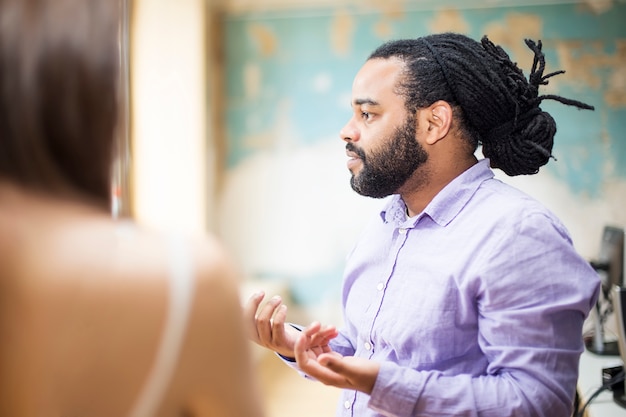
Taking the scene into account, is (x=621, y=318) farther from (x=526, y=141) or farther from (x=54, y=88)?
(x=54, y=88)

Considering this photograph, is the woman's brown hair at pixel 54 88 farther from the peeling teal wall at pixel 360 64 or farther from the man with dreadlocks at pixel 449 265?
the peeling teal wall at pixel 360 64

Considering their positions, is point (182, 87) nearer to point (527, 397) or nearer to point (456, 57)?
point (456, 57)

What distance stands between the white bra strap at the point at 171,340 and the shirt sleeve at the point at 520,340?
507 mm

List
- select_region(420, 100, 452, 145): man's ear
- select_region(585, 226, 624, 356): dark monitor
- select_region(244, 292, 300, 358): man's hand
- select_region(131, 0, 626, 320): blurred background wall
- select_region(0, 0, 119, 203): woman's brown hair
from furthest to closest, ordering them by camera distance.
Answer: select_region(131, 0, 626, 320): blurred background wall < select_region(585, 226, 624, 356): dark monitor < select_region(420, 100, 452, 145): man's ear < select_region(244, 292, 300, 358): man's hand < select_region(0, 0, 119, 203): woman's brown hair

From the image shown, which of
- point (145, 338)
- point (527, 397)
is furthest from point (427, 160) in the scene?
point (145, 338)

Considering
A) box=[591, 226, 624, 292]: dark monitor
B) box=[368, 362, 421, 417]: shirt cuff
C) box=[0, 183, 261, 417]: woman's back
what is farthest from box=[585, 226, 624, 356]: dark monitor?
box=[0, 183, 261, 417]: woman's back

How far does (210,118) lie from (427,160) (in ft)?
9.53

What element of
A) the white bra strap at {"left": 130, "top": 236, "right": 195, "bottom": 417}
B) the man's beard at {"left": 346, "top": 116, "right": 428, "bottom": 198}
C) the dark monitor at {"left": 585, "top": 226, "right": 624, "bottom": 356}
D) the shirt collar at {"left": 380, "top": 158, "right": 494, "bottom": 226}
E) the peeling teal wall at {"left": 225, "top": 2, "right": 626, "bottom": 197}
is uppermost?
the peeling teal wall at {"left": 225, "top": 2, "right": 626, "bottom": 197}

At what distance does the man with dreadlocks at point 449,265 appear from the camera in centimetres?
88

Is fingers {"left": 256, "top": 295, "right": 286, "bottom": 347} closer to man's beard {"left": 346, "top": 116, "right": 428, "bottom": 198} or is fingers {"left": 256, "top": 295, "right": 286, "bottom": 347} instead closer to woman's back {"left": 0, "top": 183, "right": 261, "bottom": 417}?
man's beard {"left": 346, "top": 116, "right": 428, "bottom": 198}

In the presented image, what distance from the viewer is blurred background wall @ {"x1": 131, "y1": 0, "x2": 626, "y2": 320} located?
3.42 metres

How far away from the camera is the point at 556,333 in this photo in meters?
0.88

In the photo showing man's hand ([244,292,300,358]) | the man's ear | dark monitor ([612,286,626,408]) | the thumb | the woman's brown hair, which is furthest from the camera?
dark monitor ([612,286,626,408])

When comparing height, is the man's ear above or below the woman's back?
above
